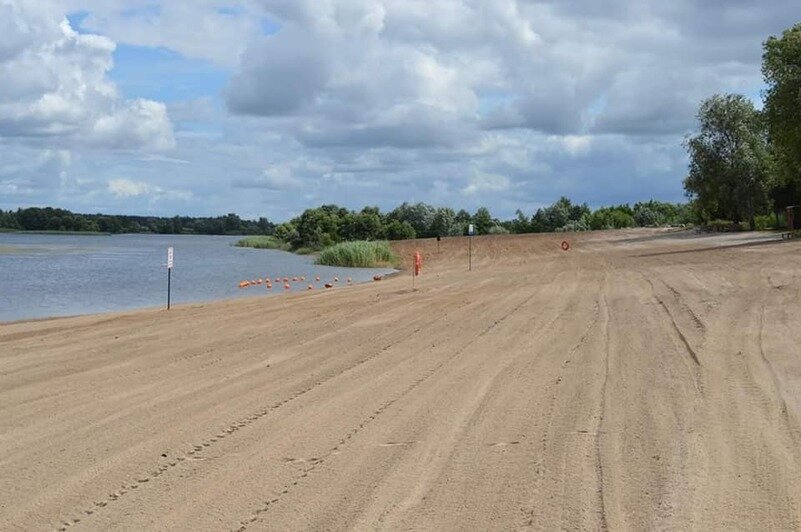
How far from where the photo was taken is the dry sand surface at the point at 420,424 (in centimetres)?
569

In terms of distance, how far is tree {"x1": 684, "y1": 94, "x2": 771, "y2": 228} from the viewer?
60.8 m

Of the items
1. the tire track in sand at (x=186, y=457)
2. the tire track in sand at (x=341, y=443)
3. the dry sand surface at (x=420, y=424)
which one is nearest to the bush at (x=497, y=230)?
the dry sand surface at (x=420, y=424)

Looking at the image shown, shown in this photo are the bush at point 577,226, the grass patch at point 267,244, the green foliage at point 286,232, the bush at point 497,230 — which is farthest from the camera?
the bush at point 497,230

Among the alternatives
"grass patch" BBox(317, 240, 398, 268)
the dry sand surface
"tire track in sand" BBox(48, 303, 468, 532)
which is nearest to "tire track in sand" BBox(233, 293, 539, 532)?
the dry sand surface

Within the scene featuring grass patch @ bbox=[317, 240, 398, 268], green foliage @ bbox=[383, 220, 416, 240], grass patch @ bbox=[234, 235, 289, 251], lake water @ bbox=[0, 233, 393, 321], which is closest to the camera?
lake water @ bbox=[0, 233, 393, 321]

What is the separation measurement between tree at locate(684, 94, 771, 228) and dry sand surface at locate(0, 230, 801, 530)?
1910 inches

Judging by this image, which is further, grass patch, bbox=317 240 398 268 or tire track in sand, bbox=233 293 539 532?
grass patch, bbox=317 240 398 268

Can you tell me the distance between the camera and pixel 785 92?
133 ft

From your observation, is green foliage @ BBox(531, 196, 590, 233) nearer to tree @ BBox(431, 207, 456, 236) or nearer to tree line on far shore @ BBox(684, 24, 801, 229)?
tree @ BBox(431, 207, 456, 236)

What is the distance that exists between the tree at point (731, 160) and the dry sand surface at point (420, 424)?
159ft

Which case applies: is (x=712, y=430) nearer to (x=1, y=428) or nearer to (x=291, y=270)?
(x=1, y=428)

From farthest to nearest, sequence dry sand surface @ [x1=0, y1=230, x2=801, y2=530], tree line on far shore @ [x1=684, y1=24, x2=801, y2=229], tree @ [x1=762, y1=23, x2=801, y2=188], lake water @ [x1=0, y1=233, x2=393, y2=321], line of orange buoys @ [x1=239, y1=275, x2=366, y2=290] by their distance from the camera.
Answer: tree line on far shore @ [x1=684, y1=24, x2=801, y2=229], tree @ [x1=762, y1=23, x2=801, y2=188], line of orange buoys @ [x1=239, y1=275, x2=366, y2=290], lake water @ [x1=0, y1=233, x2=393, y2=321], dry sand surface @ [x1=0, y1=230, x2=801, y2=530]

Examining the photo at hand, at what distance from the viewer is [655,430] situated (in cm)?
747

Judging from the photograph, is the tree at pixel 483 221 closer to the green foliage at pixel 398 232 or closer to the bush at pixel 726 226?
the green foliage at pixel 398 232
